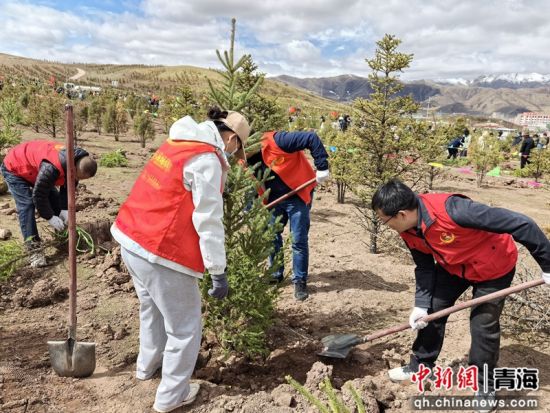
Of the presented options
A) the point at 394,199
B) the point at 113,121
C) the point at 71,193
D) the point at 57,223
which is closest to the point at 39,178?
the point at 57,223

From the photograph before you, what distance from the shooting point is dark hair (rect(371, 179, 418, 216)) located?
2.58 meters

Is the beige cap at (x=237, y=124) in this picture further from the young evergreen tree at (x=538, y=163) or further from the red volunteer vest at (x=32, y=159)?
the young evergreen tree at (x=538, y=163)

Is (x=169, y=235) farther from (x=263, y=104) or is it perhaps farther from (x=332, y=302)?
(x=263, y=104)

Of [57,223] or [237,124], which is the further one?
[57,223]

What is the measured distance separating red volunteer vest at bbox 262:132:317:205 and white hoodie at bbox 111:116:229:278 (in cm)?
186

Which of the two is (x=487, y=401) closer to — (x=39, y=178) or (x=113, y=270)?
(x=113, y=270)

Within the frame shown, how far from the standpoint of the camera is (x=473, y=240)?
2.61 metres

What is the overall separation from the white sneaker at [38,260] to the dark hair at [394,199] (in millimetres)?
3949

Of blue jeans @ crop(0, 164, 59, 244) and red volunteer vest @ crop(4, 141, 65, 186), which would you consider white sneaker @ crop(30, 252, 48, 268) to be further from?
red volunteer vest @ crop(4, 141, 65, 186)

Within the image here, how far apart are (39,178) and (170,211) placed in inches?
99.0

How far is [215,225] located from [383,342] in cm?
223

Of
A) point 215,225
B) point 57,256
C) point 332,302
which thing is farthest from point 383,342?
point 57,256

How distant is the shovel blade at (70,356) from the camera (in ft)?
9.56

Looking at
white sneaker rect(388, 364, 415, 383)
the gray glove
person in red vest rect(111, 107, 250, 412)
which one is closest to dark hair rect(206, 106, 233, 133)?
person in red vest rect(111, 107, 250, 412)
